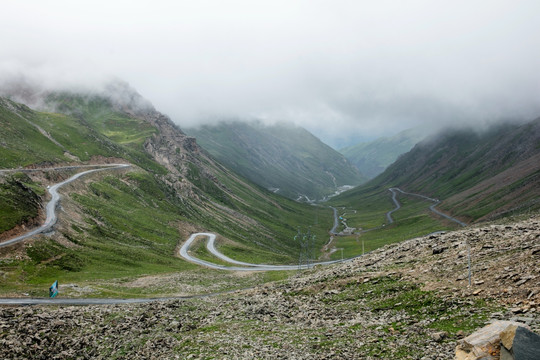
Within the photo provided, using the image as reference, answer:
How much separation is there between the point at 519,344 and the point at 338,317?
20779 millimetres

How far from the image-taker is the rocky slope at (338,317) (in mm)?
26078

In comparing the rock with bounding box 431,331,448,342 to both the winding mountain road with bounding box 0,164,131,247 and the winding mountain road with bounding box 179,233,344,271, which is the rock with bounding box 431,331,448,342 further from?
the winding mountain road with bounding box 179,233,344,271

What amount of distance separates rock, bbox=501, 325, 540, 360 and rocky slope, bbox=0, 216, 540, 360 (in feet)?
18.4

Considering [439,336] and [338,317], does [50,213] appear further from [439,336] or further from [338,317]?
[439,336]

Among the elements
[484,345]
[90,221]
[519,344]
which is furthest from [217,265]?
[519,344]

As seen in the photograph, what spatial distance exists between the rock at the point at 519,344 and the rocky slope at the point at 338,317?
18.4 ft


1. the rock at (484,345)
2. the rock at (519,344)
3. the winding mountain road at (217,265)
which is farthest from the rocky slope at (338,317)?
the winding mountain road at (217,265)

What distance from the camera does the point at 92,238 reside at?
9194 cm

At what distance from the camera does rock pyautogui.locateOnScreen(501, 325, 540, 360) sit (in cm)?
1553

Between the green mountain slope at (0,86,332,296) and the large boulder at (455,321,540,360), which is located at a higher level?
the green mountain slope at (0,86,332,296)

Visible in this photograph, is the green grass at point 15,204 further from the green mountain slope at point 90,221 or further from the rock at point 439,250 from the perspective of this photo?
the rock at point 439,250

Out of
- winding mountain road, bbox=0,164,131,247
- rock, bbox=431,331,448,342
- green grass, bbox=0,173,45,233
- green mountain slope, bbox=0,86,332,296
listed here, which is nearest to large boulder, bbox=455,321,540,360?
rock, bbox=431,331,448,342

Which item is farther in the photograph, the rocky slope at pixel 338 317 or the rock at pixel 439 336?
the rocky slope at pixel 338 317

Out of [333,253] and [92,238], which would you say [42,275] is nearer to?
[92,238]
